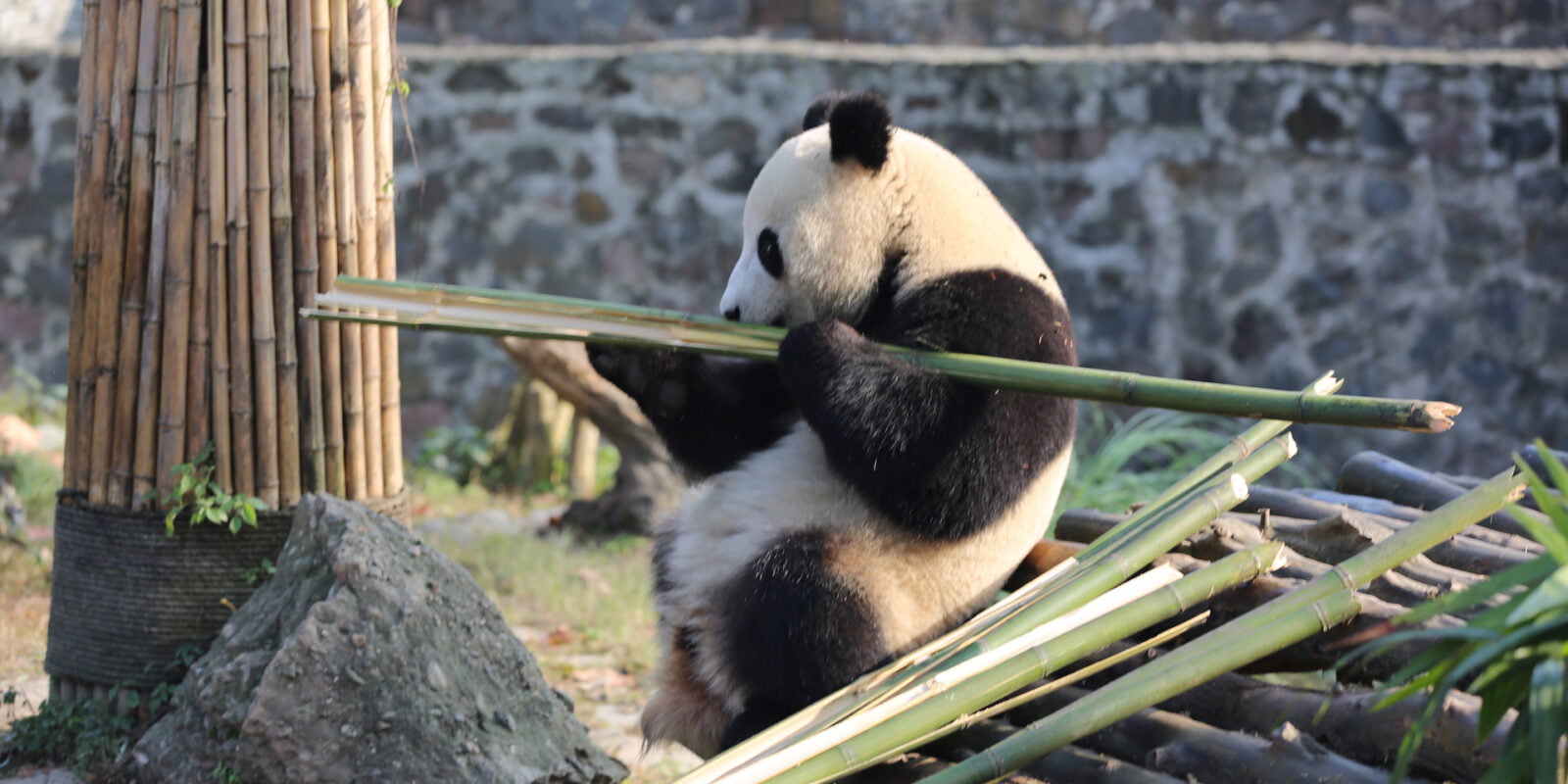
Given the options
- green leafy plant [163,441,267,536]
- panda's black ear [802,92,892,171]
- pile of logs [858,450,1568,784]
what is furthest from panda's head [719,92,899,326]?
green leafy plant [163,441,267,536]

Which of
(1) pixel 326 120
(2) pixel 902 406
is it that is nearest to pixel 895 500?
(2) pixel 902 406

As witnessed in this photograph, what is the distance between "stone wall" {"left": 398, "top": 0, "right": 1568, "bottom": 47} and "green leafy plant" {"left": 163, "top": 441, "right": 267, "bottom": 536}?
5.77 metres

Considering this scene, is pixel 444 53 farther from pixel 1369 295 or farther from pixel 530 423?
pixel 1369 295

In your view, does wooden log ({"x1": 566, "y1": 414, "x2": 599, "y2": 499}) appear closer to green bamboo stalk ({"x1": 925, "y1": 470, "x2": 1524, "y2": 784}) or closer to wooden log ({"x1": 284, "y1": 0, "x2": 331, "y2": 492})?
wooden log ({"x1": 284, "y1": 0, "x2": 331, "y2": 492})

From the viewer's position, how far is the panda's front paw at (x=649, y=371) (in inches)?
105

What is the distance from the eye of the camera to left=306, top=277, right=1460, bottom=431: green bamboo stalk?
1925mm

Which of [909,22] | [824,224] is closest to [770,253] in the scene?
[824,224]

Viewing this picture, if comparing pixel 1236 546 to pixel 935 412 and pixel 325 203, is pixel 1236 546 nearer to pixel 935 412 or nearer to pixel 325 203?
pixel 935 412

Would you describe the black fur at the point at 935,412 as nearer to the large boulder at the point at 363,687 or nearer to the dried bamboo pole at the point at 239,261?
the large boulder at the point at 363,687

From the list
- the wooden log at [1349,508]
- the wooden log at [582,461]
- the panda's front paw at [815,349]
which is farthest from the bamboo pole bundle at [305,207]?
the wooden log at [582,461]

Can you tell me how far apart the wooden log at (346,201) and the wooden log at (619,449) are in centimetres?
230

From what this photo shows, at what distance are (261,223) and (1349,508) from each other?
7.87 ft

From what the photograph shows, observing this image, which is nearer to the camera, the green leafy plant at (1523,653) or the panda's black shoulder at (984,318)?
the green leafy plant at (1523,653)

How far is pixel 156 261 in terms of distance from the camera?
2.86m
